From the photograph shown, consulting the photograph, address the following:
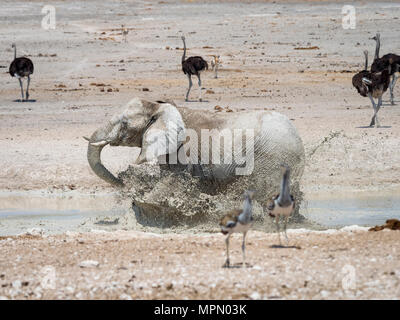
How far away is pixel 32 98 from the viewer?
24016 millimetres

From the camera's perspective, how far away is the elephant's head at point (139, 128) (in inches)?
442

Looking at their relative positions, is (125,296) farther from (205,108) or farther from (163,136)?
(205,108)

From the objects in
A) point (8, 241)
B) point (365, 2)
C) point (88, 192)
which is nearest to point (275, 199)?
point (8, 241)

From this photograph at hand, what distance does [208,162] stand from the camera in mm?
11180

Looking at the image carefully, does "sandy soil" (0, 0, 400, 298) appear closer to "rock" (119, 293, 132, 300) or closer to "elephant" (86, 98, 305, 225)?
"rock" (119, 293, 132, 300)

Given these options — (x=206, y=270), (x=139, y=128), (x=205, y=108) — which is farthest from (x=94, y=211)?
(x=205, y=108)

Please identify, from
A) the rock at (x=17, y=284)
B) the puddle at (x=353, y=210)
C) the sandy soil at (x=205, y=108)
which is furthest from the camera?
the puddle at (x=353, y=210)

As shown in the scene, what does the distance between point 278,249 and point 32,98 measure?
662 inches

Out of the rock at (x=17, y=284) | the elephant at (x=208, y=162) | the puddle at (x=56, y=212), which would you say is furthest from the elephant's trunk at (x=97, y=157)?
the rock at (x=17, y=284)

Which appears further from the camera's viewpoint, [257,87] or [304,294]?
[257,87]

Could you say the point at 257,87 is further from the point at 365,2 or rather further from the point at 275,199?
the point at 365,2

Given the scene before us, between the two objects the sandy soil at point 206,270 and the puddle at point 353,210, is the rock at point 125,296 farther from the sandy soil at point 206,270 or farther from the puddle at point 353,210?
the puddle at point 353,210

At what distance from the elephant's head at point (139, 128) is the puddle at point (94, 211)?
81 centimetres

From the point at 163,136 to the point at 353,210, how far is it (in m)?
3.16
